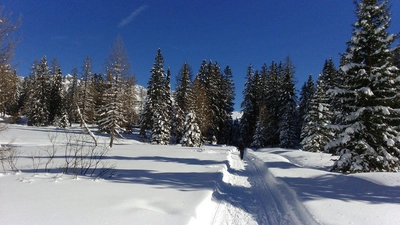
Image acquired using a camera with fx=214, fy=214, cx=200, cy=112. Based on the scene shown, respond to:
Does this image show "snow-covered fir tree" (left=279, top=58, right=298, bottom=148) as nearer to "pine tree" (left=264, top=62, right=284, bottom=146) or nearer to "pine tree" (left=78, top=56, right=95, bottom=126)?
"pine tree" (left=264, top=62, right=284, bottom=146)

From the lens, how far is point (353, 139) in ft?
37.4

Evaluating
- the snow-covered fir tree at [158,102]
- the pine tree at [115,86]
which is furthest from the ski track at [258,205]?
the snow-covered fir tree at [158,102]

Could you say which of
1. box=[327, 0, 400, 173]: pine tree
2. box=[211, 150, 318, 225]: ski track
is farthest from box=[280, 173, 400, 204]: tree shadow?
box=[327, 0, 400, 173]: pine tree

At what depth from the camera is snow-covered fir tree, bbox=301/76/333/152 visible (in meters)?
26.3

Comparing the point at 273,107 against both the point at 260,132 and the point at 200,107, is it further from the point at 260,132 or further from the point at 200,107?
the point at 200,107

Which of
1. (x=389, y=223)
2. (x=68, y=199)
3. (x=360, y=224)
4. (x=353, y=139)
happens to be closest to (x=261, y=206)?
(x=360, y=224)

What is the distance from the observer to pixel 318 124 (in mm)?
26266

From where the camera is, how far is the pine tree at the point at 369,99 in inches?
424

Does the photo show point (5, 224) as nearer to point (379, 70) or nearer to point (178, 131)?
point (379, 70)

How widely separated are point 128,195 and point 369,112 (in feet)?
39.9

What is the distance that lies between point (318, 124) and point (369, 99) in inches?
646

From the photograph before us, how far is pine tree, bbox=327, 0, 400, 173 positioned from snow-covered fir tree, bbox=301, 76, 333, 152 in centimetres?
1513

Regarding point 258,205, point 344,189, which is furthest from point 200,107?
point 258,205

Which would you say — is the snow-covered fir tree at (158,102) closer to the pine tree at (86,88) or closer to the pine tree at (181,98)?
the pine tree at (181,98)
